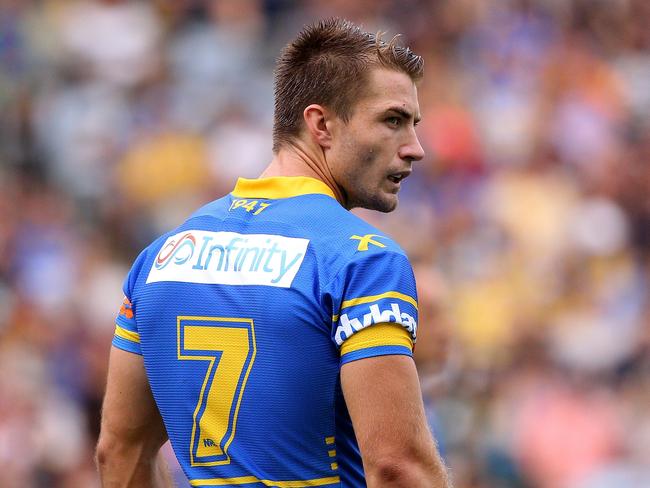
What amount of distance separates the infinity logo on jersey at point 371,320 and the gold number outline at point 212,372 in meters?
0.23

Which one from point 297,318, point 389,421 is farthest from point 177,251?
point 389,421

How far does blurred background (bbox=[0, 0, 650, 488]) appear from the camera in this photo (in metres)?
8.34

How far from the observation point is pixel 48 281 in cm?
934

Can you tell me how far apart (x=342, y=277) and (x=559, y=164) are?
7499 millimetres

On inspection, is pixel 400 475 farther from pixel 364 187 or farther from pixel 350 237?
pixel 364 187

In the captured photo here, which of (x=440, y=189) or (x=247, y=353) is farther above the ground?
(x=440, y=189)

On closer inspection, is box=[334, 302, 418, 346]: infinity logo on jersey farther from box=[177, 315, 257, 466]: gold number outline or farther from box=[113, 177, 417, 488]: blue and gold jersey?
box=[177, 315, 257, 466]: gold number outline

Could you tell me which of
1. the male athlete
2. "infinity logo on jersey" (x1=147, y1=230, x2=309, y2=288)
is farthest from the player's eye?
"infinity logo on jersey" (x1=147, y1=230, x2=309, y2=288)

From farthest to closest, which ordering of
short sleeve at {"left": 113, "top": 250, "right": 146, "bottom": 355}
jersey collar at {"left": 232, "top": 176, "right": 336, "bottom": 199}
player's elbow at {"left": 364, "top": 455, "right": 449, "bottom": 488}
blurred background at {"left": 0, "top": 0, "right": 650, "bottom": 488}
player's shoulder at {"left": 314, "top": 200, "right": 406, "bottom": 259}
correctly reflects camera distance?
blurred background at {"left": 0, "top": 0, "right": 650, "bottom": 488} < short sleeve at {"left": 113, "top": 250, "right": 146, "bottom": 355} < jersey collar at {"left": 232, "top": 176, "right": 336, "bottom": 199} < player's shoulder at {"left": 314, "top": 200, "right": 406, "bottom": 259} < player's elbow at {"left": 364, "top": 455, "right": 449, "bottom": 488}

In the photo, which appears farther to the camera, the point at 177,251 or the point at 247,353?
the point at 177,251

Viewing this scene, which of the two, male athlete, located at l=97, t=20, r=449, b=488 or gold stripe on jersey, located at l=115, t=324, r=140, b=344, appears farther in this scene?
gold stripe on jersey, located at l=115, t=324, r=140, b=344

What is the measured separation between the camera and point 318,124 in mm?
3211

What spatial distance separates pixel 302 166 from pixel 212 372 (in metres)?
0.59

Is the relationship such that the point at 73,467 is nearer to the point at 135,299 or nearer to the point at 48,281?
the point at 48,281
